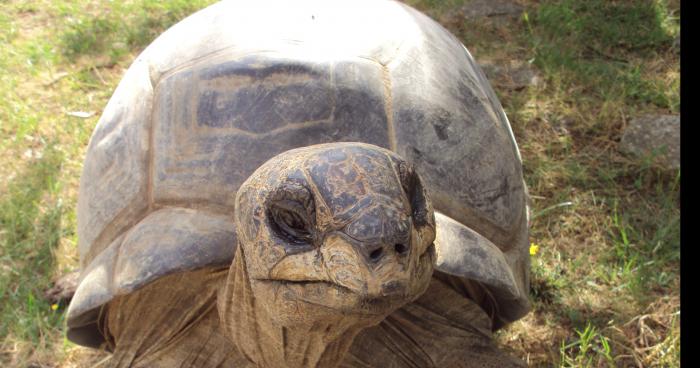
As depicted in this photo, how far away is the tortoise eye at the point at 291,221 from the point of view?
1482mm

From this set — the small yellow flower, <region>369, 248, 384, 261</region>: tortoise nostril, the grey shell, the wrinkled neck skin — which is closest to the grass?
the small yellow flower

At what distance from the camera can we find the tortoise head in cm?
141

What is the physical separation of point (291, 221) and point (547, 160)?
2.70 m

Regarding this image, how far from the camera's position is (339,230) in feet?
4.64

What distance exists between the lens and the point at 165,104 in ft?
7.43

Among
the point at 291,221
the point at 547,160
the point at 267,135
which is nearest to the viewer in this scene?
the point at 291,221

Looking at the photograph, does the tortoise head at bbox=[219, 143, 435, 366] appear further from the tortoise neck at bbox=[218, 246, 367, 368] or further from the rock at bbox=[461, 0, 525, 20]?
the rock at bbox=[461, 0, 525, 20]

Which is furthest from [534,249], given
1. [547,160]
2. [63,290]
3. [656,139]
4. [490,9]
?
[490,9]

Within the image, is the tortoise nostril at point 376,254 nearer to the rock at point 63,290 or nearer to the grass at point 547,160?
the grass at point 547,160

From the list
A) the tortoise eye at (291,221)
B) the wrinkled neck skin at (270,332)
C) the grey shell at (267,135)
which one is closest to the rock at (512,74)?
the grey shell at (267,135)

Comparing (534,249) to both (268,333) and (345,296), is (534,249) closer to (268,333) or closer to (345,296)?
(268,333)

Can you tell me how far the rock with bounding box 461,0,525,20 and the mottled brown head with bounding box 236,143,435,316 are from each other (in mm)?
3910

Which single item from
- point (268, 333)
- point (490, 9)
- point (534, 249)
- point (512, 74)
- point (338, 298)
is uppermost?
point (338, 298)

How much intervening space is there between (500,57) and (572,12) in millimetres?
730
